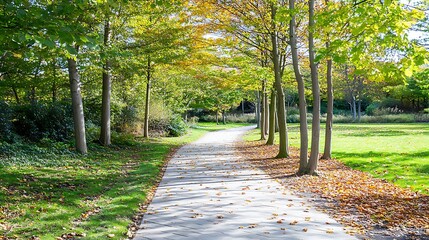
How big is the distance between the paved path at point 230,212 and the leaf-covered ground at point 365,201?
439mm

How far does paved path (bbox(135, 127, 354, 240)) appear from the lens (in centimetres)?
557

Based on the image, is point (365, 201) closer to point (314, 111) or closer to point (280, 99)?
point (314, 111)

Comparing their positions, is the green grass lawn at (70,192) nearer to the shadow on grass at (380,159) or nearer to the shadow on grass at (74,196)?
the shadow on grass at (74,196)

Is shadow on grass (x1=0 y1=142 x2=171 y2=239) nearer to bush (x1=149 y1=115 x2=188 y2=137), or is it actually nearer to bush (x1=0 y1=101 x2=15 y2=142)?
bush (x1=0 y1=101 x2=15 y2=142)

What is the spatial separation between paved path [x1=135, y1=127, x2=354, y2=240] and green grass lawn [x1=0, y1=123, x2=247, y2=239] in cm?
55

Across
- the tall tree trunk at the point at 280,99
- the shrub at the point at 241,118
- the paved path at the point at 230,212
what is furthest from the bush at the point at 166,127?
the shrub at the point at 241,118

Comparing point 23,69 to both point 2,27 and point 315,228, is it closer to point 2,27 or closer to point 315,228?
point 2,27

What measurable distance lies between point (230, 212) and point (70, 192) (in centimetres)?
363

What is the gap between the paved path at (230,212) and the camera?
18.3ft

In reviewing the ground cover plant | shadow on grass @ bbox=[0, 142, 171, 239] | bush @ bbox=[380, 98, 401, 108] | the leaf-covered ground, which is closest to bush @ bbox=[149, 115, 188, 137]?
the ground cover plant

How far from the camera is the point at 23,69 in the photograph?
17625mm

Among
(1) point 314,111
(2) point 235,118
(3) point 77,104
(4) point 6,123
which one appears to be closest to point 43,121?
(4) point 6,123

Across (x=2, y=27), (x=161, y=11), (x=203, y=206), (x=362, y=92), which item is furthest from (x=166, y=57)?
(x=362, y=92)

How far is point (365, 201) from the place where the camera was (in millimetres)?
7805
